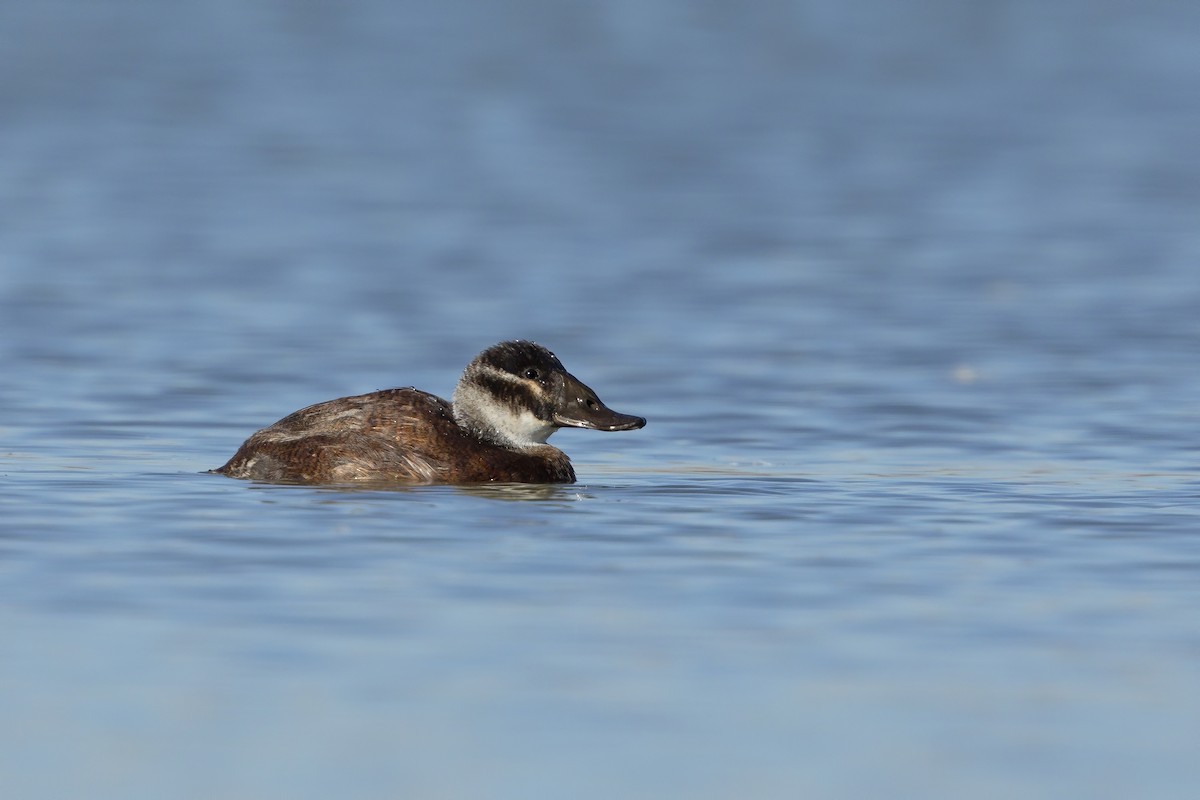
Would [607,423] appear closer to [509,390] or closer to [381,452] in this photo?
[509,390]

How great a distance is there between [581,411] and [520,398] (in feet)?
1.17

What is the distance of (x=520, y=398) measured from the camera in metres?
12.2

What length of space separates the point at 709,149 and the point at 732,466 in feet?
60.2

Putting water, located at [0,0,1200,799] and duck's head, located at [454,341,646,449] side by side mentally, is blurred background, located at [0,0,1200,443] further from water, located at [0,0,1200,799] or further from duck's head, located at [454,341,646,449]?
duck's head, located at [454,341,646,449]

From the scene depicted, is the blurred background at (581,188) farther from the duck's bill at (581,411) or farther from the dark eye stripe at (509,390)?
the duck's bill at (581,411)

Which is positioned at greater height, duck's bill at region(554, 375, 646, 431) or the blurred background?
the blurred background

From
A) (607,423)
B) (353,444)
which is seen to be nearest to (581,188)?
(607,423)

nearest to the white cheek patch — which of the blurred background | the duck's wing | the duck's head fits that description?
the duck's head

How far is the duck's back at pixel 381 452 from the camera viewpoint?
1176 cm

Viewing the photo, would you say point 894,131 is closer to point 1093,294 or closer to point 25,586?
point 1093,294

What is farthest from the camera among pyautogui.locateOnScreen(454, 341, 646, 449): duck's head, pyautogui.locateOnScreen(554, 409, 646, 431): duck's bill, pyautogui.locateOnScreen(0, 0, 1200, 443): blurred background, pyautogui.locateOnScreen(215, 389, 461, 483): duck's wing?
pyautogui.locateOnScreen(0, 0, 1200, 443): blurred background

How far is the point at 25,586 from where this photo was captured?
8938 mm

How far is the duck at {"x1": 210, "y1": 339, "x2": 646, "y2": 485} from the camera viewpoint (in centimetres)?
1179

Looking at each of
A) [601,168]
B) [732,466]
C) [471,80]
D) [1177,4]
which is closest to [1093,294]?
[732,466]
